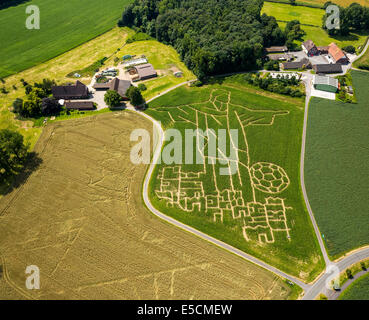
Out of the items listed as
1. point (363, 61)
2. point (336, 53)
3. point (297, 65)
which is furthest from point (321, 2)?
point (297, 65)

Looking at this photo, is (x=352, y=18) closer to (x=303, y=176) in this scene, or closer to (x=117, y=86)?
(x=303, y=176)

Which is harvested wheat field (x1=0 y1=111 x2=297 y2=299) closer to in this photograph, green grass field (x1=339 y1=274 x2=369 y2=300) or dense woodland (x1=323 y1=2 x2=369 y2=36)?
green grass field (x1=339 y1=274 x2=369 y2=300)

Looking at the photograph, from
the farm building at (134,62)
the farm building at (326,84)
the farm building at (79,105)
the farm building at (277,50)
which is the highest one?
the farm building at (277,50)

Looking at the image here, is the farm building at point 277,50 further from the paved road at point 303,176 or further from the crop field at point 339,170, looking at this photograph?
the crop field at point 339,170

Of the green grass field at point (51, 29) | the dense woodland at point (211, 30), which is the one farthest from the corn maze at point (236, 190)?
the green grass field at point (51, 29)

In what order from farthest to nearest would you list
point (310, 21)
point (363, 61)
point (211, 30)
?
point (310, 21) < point (211, 30) < point (363, 61)

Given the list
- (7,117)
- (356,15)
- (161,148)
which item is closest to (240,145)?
(161,148)
